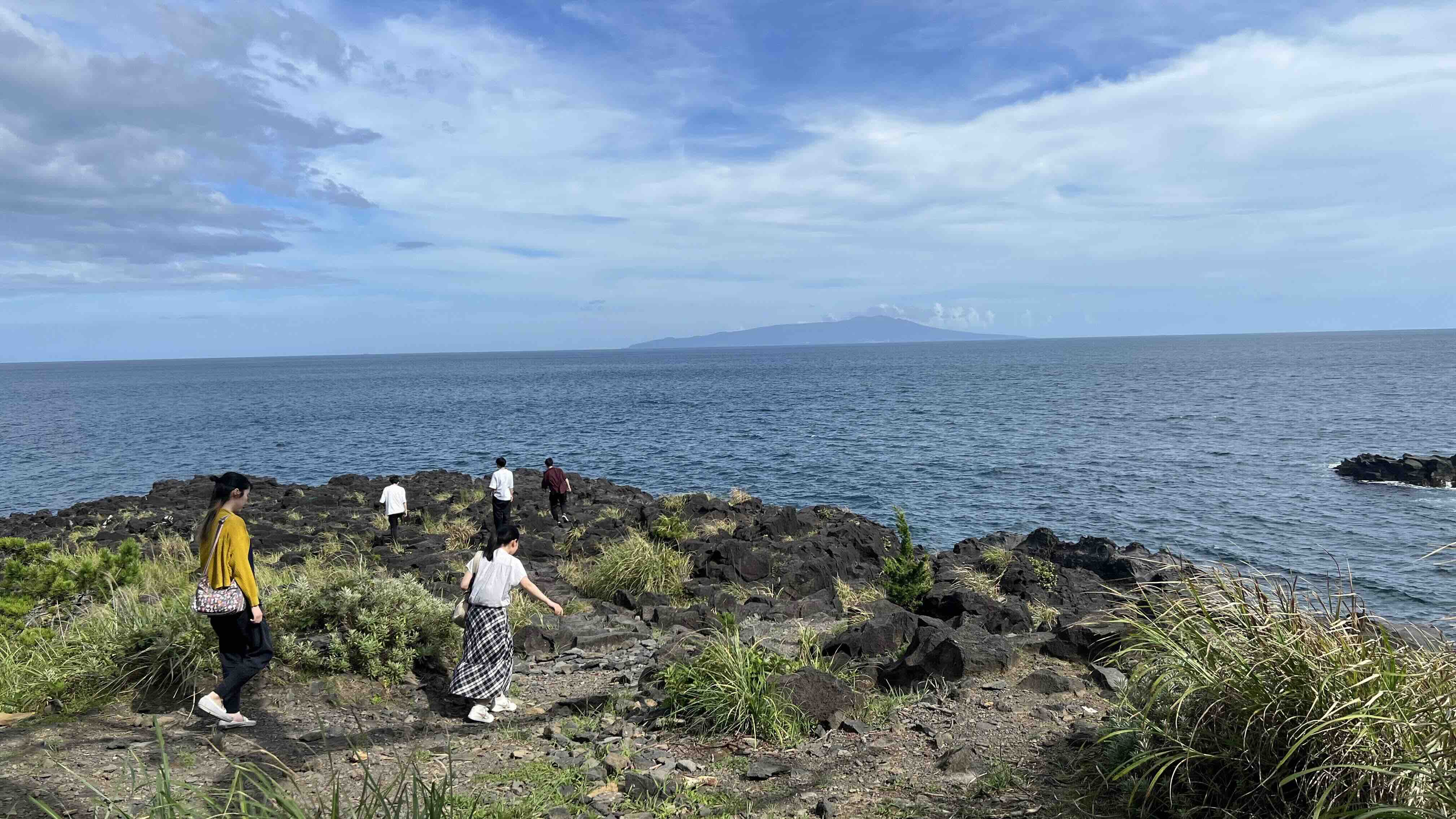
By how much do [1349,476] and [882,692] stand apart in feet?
118

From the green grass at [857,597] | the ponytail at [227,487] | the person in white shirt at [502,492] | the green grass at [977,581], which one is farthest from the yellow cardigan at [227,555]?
the person in white shirt at [502,492]

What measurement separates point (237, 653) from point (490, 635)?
211cm

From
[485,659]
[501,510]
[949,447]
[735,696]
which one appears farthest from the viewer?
[949,447]

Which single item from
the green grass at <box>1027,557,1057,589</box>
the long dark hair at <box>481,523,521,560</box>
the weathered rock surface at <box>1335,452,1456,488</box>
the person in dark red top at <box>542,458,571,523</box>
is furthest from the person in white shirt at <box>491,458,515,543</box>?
the weathered rock surface at <box>1335,452,1456,488</box>

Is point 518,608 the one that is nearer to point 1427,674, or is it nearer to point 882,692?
point 882,692

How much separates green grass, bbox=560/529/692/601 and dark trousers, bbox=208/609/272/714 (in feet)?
22.0

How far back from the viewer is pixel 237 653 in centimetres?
731

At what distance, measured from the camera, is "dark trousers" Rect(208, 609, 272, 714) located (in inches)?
285

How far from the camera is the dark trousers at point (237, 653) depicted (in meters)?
7.24

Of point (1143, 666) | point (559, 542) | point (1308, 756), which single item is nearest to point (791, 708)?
point (1143, 666)

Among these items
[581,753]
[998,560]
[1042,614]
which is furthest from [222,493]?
[998,560]

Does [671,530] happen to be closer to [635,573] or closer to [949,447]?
[635,573]

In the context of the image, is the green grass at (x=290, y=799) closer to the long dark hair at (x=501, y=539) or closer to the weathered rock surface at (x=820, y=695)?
the long dark hair at (x=501, y=539)

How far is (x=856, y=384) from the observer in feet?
367
